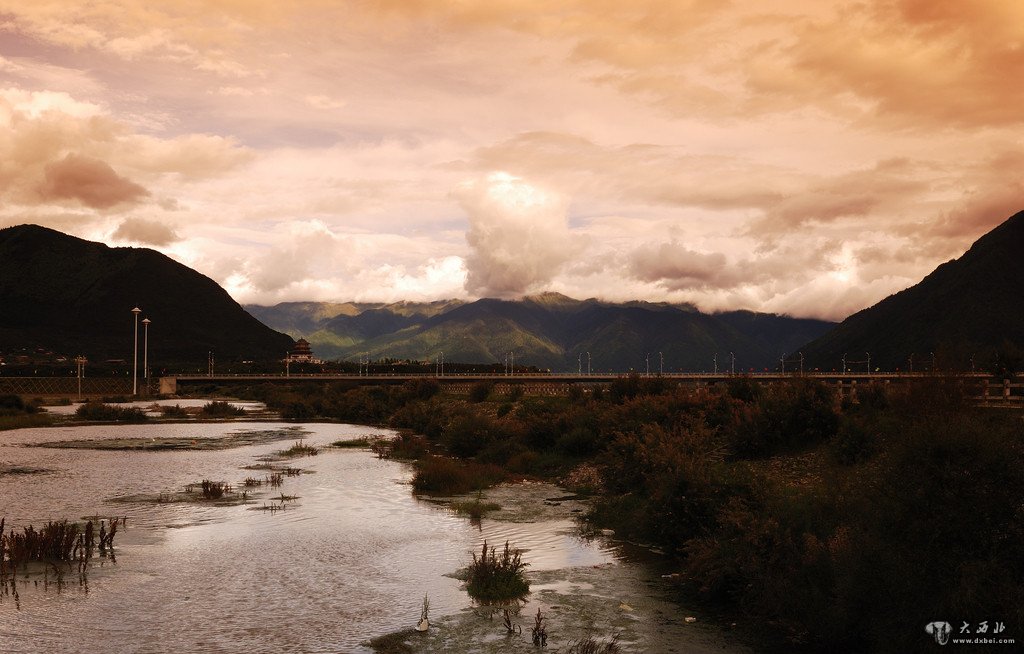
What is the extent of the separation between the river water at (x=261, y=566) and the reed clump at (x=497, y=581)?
0.53 m

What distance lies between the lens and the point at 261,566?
67.3 feet

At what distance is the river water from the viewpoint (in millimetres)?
15188

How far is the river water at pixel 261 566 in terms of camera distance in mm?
15188

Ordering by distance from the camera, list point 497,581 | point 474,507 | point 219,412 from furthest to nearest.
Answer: point 219,412
point 474,507
point 497,581

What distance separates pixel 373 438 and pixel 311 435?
25.5 feet

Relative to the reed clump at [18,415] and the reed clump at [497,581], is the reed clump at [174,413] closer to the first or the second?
the reed clump at [18,415]

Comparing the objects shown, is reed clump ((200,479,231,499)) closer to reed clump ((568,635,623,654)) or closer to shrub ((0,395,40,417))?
reed clump ((568,635,623,654))

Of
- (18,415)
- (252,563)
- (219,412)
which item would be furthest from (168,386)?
(252,563)

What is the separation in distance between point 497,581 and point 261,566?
6.83 meters

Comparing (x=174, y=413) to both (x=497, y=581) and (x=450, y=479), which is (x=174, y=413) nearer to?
(x=450, y=479)

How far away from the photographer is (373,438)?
64625 millimetres

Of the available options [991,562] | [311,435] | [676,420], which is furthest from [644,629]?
[311,435]

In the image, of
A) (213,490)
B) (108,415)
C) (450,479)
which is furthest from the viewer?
(108,415)

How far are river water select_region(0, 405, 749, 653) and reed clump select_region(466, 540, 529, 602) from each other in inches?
20.9
